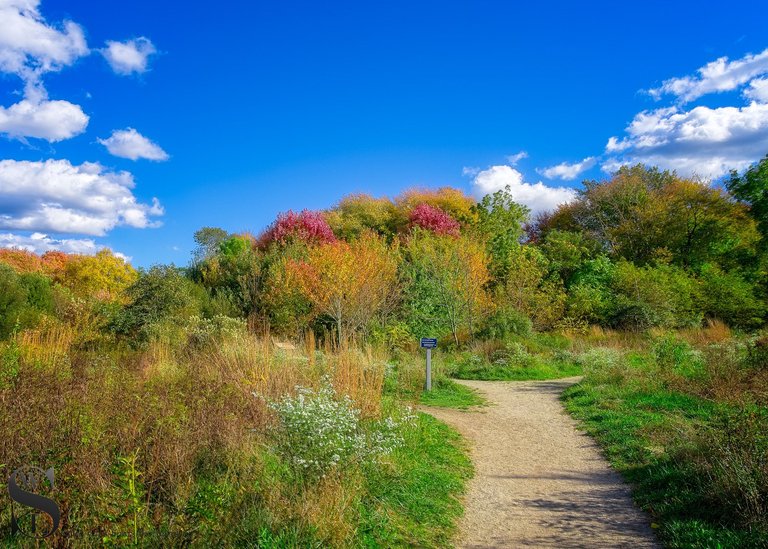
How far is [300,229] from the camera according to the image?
2622 centimetres

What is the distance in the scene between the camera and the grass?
14.1 feet

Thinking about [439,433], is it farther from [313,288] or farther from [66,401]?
[313,288]

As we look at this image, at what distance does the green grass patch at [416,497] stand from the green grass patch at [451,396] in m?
3.24

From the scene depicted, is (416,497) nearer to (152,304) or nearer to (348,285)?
(152,304)

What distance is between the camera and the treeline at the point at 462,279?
1639 centimetres

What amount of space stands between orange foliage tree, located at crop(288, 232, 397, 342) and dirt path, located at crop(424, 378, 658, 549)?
9.20m

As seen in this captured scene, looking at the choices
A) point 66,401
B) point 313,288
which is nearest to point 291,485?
point 66,401

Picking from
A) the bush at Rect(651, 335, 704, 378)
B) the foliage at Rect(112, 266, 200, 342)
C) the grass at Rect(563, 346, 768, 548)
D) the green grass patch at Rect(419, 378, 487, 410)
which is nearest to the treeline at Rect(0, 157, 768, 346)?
the foliage at Rect(112, 266, 200, 342)

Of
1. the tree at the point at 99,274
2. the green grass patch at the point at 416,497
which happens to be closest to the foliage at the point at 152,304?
the green grass patch at the point at 416,497

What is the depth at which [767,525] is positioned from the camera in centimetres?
396

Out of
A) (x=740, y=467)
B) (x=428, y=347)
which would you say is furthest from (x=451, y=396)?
(x=740, y=467)

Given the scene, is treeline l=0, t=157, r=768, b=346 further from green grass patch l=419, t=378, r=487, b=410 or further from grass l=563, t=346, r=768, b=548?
grass l=563, t=346, r=768, b=548

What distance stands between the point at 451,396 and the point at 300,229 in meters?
16.9

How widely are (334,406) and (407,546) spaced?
1.42 meters
